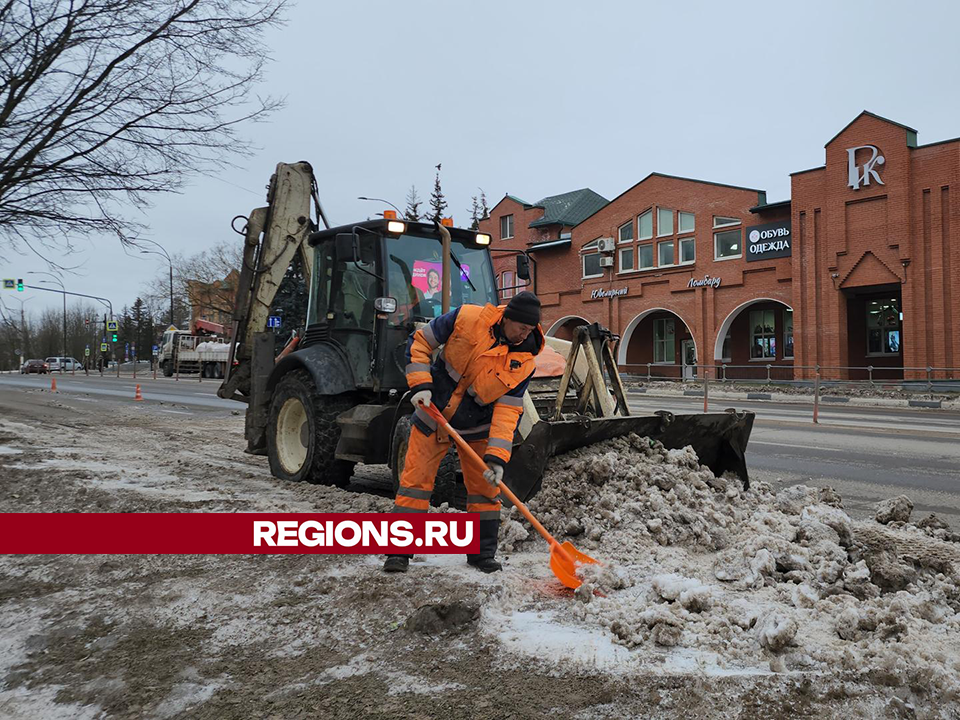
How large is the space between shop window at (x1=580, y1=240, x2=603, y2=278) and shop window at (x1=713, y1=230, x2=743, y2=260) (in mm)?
6033

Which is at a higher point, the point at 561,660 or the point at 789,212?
the point at 789,212

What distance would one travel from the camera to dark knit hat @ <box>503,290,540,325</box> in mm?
4520

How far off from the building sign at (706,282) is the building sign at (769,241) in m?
1.56

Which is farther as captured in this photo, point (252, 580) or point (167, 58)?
Result: point (167, 58)

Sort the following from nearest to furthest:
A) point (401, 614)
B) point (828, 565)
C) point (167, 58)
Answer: point (401, 614) → point (828, 565) → point (167, 58)

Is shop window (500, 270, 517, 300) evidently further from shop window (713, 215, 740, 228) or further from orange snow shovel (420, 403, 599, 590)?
shop window (713, 215, 740, 228)

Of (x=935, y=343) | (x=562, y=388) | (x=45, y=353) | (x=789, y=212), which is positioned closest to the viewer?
(x=562, y=388)

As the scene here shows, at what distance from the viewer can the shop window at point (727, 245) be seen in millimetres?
30422

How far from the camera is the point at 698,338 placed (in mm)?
31609

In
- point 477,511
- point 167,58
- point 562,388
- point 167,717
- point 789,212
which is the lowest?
point 167,717

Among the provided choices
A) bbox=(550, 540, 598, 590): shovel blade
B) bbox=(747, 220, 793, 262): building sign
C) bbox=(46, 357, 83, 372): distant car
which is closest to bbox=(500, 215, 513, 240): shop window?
bbox=(747, 220, 793, 262): building sign

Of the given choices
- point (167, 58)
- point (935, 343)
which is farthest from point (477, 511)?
point (935, 343)

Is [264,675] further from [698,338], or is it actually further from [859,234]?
[698,338]

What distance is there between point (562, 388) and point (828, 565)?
250cm
